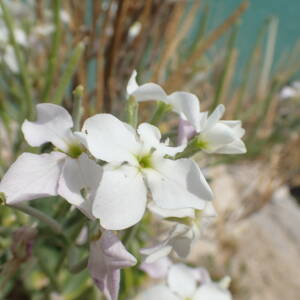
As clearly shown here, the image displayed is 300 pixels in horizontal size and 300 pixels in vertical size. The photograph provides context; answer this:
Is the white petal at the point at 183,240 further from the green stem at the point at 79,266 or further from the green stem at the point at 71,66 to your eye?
the green stem at the point at 71,66

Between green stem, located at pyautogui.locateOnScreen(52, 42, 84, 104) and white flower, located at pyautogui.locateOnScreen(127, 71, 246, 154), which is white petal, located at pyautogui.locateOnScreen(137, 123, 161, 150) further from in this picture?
green stem, located at pyautogui.locateOnScreen(52, 42, 84, 104)

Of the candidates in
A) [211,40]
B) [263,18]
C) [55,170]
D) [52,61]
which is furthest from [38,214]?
[263,18]

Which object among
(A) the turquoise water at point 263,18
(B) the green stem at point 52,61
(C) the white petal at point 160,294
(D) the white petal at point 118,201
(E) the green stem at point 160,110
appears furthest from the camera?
(A) the turquoise water at point 263,18

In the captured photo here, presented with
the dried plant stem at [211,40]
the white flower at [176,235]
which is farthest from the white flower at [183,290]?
the dried plant stem at [211,40]

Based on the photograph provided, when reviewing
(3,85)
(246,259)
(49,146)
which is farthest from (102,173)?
(246,259)

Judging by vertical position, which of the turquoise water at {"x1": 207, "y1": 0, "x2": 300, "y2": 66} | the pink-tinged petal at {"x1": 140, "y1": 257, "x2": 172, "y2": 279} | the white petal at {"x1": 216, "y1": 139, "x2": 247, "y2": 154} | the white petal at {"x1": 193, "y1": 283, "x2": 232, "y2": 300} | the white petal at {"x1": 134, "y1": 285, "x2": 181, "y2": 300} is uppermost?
the white petal at {"x1": 216, "y1": 139, "x2": 247, "y2": 154}

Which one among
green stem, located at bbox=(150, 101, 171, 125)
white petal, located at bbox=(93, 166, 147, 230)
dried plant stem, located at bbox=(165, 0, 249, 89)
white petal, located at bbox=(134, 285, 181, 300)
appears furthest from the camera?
dried plant stem, located at bbox=(165, 0, 249, 89)

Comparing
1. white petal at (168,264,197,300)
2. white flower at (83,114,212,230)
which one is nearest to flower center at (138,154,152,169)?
white flower at (83,114,212,230)
